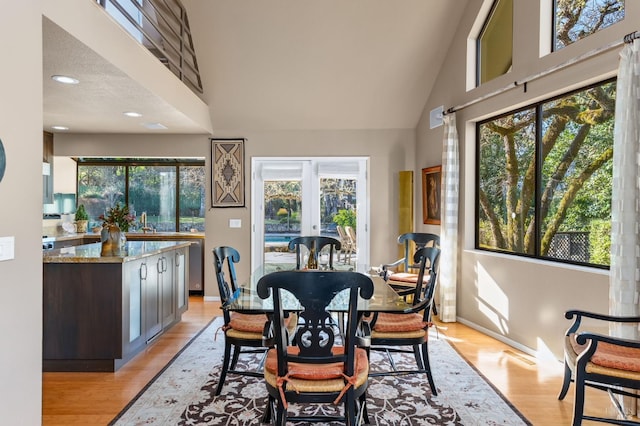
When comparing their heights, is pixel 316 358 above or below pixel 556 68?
below

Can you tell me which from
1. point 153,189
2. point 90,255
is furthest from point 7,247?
point 153,189

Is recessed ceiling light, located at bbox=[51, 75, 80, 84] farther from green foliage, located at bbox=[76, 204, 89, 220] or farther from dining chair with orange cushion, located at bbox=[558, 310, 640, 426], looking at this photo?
dining chair with orange cushion, located at bbox=[558, 310, 640, 426]

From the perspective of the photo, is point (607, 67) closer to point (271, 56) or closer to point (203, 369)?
point (271, 56)

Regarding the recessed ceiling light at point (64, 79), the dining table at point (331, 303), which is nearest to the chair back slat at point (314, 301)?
the dining table at point (331, 303)

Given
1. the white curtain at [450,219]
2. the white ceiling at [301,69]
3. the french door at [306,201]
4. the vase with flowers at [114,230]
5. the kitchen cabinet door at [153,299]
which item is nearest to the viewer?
the vase with flowers at [114,230]

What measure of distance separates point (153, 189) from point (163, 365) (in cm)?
383

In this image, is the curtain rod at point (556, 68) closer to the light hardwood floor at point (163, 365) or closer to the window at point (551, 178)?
the window at point (551, 178)

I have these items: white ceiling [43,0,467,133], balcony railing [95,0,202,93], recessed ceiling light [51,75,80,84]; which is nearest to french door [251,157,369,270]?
white ceiling [43,0,467,133]

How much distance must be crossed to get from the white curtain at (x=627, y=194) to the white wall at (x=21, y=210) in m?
3.44

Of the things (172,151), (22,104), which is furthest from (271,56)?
(22,104)

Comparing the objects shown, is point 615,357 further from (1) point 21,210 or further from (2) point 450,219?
(1) point 21,210

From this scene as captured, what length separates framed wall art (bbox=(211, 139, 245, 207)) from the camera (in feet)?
18.7

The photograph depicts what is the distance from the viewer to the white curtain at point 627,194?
2.53m

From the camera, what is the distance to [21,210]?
195 cm
